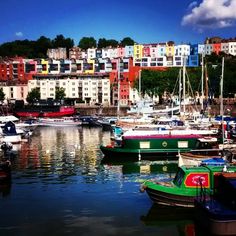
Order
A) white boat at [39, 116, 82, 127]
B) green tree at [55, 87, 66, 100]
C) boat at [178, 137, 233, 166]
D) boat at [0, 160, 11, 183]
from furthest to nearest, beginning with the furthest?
green tree at [55, 87, 66, 100] → white boat at [39, 116, 82, 127] → boat at [0, 160, 11, 183] → boat at [178, 137, 233, 166]

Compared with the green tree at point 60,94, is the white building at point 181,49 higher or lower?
higher

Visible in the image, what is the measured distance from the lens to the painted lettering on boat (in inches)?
851

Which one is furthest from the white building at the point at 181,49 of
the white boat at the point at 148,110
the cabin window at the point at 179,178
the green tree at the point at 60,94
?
the cabin window at the point at 179,178

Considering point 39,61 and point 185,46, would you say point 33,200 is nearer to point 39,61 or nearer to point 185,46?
point 39,61

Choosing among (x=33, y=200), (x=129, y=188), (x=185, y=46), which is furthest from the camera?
(x=185, y=46)

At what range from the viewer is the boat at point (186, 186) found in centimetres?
2166

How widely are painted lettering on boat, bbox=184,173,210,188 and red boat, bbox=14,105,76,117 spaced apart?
8809 centimetres

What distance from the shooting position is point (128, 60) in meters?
143

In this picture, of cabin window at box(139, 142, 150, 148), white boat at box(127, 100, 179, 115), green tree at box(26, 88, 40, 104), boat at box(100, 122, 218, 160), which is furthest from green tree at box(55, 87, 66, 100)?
cabin window at box(139, 142, 150, 148)

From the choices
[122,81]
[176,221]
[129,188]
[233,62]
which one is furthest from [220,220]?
[233,62]

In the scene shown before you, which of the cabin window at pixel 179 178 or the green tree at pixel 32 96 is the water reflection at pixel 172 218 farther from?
the green tree at pixel 32 96

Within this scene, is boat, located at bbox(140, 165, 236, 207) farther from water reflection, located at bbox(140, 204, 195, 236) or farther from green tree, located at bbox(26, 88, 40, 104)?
green tree, located at bbox(26, 88, 40, 104)

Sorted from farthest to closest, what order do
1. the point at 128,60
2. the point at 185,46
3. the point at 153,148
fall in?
1. the point at 185,46
2. the point at 128,60
3. the point at 153,148

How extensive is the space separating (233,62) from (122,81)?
39.4m
